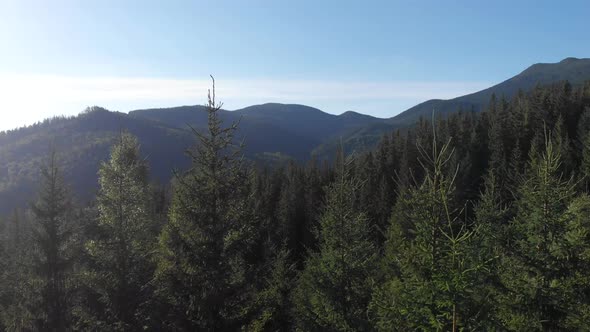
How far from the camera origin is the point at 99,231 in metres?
17.1

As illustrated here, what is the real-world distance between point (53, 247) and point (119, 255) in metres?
4.36

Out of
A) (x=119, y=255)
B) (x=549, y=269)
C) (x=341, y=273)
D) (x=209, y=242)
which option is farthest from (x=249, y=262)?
(x=549, y=269)

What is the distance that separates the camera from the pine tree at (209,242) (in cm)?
1327

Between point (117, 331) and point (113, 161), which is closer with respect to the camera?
point (117, 331)

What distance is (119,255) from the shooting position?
54.0ft

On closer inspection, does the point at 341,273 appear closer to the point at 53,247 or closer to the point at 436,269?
the point at 436,269

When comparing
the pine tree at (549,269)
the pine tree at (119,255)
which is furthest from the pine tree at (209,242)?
the pine tree at (549,269)

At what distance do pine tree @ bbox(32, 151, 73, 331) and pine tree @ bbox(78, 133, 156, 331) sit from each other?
1.99m

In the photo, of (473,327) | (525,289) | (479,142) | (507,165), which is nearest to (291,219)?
(507,165)

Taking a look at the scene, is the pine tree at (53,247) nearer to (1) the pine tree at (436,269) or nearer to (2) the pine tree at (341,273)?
(2) the pine tree at (341,273)

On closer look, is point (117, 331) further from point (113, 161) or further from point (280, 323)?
point (280, 323)

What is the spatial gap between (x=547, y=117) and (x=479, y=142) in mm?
13975

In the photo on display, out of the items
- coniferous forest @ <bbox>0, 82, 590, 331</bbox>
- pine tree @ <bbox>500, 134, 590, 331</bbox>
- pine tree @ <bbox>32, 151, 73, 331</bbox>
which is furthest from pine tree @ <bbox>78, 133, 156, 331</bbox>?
pine tree @ <bbox>500, 134, 590, 331</bbox>

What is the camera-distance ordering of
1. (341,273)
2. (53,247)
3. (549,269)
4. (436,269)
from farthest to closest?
(53,247), (341,273), (549,269), (436,269)
